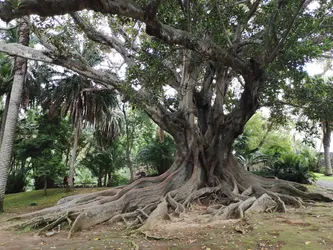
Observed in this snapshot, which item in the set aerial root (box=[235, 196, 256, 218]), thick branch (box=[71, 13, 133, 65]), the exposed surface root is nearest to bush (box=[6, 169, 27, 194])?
the exposed surface root

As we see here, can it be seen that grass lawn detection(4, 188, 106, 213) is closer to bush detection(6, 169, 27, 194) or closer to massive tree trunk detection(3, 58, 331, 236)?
bush detection(6, 169, 27, 194)

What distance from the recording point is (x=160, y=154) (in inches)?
671

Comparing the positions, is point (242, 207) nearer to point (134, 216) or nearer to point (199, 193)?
point (199, 193)

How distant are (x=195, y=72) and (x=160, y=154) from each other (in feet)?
27.5

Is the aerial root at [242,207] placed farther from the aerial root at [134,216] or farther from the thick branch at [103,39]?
the thick branch at [103,39]

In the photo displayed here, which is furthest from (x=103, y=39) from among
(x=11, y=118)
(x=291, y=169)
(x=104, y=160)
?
(x=291, y=169)

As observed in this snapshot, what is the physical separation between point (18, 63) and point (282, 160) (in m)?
13.8

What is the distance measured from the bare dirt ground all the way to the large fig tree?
1.89 feet

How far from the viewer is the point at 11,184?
18000 mm

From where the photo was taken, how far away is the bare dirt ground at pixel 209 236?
461cm

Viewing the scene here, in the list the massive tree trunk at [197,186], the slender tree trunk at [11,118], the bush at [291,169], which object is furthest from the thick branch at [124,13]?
the bush at [291,169]

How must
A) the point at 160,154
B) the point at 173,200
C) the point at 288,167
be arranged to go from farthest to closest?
the point at 160,154, the point at 288,167, the point at 173,200

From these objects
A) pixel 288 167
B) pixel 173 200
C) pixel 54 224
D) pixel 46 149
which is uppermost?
pixel 46 149

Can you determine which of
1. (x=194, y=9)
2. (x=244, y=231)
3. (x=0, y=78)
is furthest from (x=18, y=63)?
(x=244, y=231)
